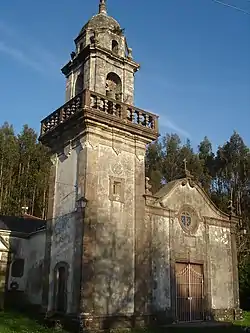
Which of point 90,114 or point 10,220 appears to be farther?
point 10,220

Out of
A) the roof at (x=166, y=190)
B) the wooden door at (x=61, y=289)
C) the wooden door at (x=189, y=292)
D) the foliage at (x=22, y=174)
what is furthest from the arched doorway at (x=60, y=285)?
the foliage at (x=22, y=174)

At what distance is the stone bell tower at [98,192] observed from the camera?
14.5 m

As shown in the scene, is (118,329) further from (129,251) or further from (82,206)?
(82,206)

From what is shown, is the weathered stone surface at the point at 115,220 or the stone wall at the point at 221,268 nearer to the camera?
the weathered stone surface at the point at 115,220

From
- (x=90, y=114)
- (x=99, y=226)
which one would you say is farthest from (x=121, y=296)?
(x=90, y=114)

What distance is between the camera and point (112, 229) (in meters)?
15.5

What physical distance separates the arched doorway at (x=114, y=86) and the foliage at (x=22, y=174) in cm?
1983

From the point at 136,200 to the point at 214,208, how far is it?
565cm

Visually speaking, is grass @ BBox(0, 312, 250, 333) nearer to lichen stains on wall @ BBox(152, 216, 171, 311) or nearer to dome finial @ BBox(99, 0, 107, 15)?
lichen stains on wall @ BBox(152, 216, 171, 311)

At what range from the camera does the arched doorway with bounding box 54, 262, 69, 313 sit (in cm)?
1505

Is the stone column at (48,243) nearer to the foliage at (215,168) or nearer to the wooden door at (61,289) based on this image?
the wooden door at (61,289)

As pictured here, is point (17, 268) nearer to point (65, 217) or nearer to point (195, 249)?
point (65, 217)

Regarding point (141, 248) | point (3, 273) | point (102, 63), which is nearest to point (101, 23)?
point (102, 63)

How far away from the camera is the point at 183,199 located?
18.9m
